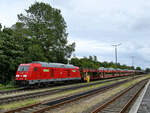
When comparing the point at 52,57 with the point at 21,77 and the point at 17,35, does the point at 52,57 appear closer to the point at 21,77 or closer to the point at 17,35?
the point at 17,35

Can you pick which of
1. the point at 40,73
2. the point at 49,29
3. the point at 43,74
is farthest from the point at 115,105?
the point at 49,29

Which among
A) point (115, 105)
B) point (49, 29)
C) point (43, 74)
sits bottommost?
point (115, 105)

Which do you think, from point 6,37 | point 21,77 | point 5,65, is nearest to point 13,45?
point 6,37

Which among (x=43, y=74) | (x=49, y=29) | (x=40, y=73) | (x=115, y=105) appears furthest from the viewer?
(x=49, y=29)

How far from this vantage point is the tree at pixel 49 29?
3828 cm

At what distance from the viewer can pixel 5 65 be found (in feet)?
82.0

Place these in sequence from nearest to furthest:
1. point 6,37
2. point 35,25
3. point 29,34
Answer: point 6,37 → point 29,34 → point 35,25

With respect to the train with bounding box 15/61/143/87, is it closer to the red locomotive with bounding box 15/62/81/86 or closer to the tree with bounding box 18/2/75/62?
the red locomotive with bounding box 15/62/81/86

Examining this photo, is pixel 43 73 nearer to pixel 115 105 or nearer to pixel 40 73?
pixel 40 73

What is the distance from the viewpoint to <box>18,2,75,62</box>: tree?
38.3 meters

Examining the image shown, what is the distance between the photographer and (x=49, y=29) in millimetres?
39406

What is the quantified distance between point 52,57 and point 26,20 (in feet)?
37.5

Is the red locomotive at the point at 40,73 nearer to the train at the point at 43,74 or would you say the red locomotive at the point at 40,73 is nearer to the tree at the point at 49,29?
the train at the point at 43,74

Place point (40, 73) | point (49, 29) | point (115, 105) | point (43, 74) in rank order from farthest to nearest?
1. point (49, 29)
2. point (43, 74)
3. point (40, 73)
4. point (115, 105)
